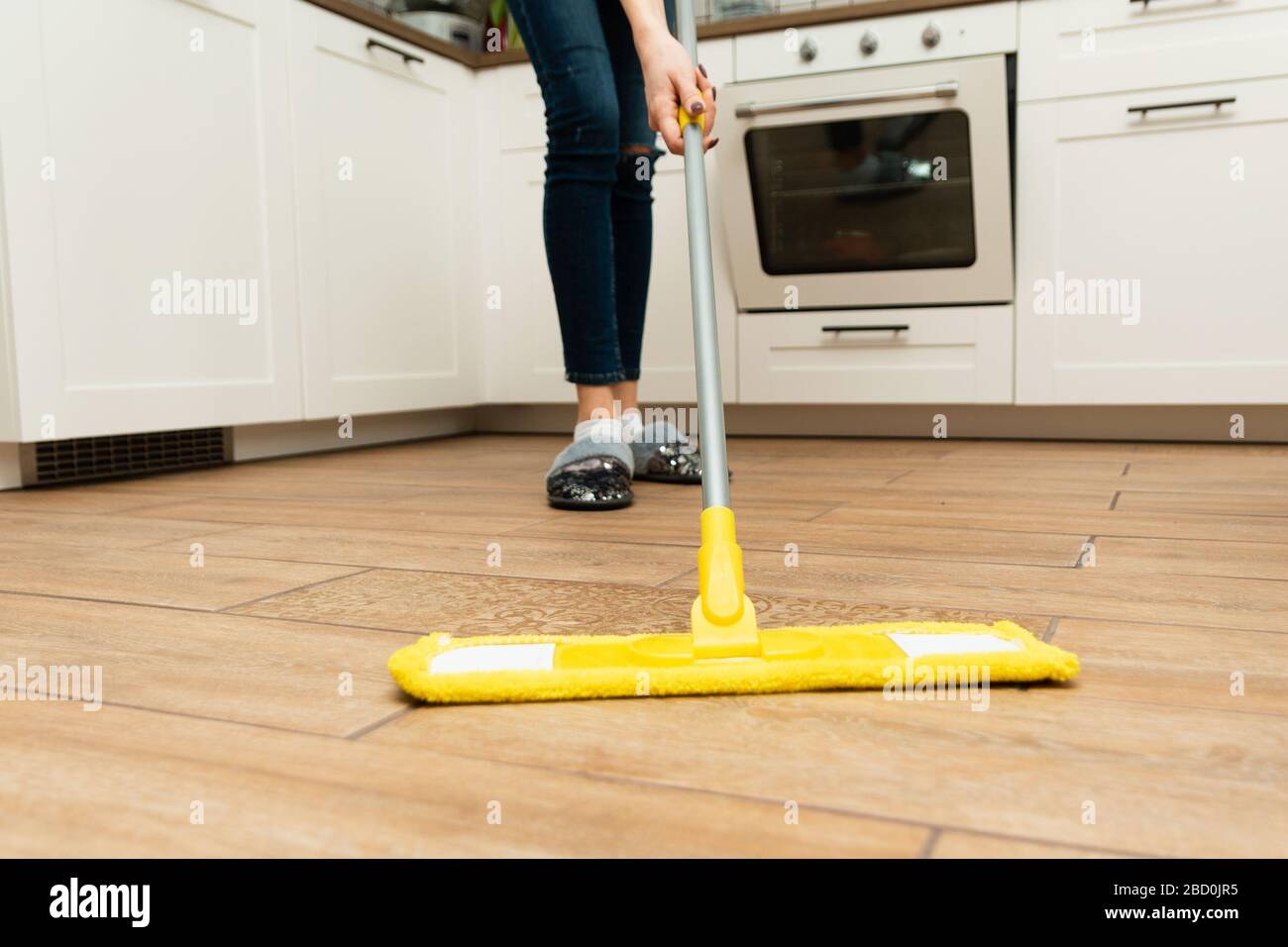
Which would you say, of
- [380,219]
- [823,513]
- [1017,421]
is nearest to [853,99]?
[1017,421]

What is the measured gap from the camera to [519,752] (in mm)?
534

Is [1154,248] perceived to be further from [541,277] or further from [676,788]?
[676,788]

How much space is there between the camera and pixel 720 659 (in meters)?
0.62

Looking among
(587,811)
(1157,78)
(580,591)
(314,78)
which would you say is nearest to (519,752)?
(587,811)

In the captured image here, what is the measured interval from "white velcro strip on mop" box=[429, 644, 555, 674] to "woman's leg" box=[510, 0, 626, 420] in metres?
0.76

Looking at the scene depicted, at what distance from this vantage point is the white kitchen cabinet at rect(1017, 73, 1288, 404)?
1.99m

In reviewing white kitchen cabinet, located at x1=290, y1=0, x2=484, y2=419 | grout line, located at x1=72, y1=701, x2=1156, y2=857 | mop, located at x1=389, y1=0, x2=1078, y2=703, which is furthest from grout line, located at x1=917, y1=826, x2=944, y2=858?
white kitchen cabinet, located at x1=290, y1=0, x2=484, y2=419

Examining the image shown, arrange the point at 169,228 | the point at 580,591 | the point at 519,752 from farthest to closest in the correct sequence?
the point at 169,228 < the point at 580,591 < the point at 519,752

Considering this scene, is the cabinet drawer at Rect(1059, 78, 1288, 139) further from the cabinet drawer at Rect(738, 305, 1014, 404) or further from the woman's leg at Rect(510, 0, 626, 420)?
the woman's leg at Rect(510, 0, 626, 420)

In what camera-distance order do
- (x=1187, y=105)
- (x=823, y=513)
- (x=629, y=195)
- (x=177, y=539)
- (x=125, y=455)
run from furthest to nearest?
(x=1187, y=105) → (x=125, y=455) → (x=629, y=195) → (x=823, y=513) → (x=177, y=539)

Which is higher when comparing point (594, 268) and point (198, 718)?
point (594, 268)

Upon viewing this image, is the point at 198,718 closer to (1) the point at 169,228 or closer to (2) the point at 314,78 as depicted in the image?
(1) the point at 169,228

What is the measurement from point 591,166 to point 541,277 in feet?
4.02
